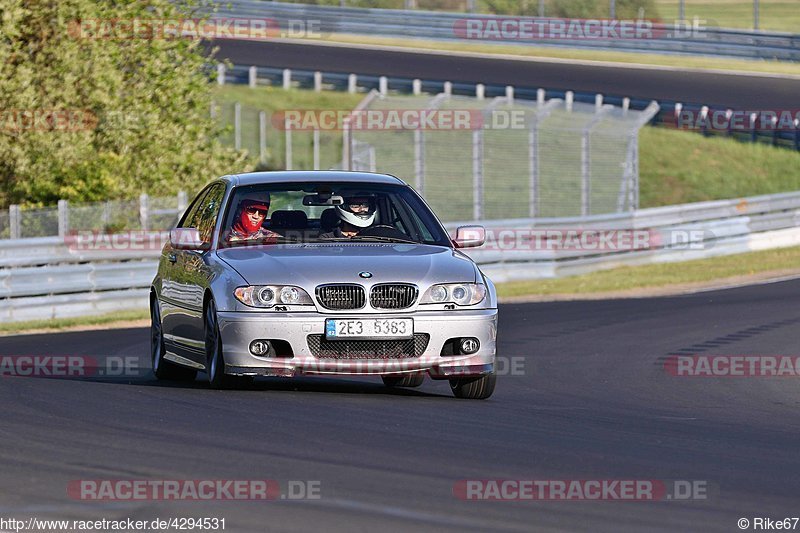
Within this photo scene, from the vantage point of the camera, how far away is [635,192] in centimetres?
2903

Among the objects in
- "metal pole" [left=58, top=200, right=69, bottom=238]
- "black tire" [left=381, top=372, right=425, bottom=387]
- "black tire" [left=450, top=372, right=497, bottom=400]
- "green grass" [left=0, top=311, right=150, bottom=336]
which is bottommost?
"green grass" [left=0, top=311, right=150, bottom=336]

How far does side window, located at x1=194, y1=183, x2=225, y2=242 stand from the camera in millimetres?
11672

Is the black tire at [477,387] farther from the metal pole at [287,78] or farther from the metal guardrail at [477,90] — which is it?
the metal pole at [287,78]

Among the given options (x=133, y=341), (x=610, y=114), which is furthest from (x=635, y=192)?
(x=133, y=341)

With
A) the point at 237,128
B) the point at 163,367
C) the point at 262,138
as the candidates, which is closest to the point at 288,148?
the point at 262,138

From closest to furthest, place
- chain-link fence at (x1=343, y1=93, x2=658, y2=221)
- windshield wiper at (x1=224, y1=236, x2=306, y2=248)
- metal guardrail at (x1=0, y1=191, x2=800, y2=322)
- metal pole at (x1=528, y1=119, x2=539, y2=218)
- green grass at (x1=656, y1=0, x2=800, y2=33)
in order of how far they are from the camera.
Result: 1. windshield wiper at (x1=224, y1=236, x2=306, y2=248)
2. metal guardrail at (x1=0, y1=191, x2=800, y2=322)
3. metal pole at (x1=528, y1=119, x2=539, y2=218)
4. chain-link fence at (x1=343, y1=93, x2=658, y2=221)
5. green grass at (x1=656, y1=0, x2=800, y2=33)

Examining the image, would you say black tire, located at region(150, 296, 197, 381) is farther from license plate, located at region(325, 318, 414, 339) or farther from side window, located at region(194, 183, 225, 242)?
license plate, located at region(325, 318, 414, 339)

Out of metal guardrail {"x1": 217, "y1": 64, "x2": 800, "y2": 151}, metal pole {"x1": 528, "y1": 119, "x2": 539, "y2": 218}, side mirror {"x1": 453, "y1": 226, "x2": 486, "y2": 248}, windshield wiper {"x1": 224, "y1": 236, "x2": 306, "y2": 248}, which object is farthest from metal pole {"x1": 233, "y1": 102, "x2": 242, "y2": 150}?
side mirror {"x1": 453, "y1": 226, "x2": 486, "y2": 248}

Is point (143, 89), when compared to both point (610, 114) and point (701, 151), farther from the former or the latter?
point (701, 151)

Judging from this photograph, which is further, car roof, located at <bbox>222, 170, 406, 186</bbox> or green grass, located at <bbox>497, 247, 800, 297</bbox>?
green grass, located at <bbox>497, 247, 800, 297</bbox>

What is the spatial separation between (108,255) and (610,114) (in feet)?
33.4

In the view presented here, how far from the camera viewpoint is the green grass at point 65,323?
2053 centimetres

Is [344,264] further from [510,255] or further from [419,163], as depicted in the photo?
[419,163]

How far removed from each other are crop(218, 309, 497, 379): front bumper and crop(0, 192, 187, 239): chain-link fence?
12.0 metres
